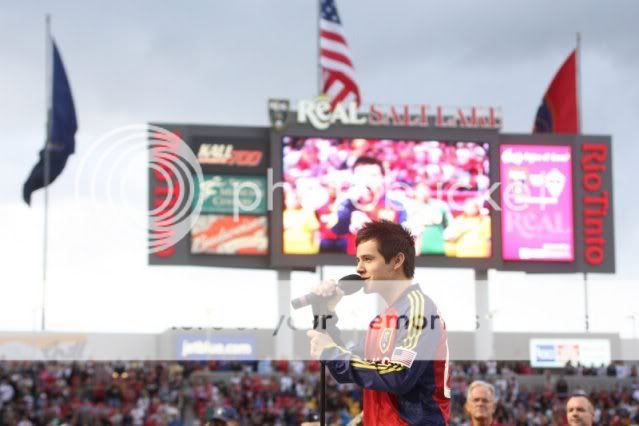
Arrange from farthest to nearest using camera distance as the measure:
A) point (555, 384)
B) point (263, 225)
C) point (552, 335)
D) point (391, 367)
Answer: point (552, 335)
point (555, 384)
point (263, 225)
point (391, 367)

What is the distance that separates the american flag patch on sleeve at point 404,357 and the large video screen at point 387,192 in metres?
27.8

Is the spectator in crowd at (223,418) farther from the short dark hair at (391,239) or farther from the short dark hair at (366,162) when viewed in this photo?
the short dark hair at (366,162)

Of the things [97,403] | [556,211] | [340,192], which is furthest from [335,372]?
[556,211]

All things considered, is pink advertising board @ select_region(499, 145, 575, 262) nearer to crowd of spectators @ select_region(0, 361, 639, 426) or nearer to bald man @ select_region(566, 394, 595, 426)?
crowd of spectators @ select_region(0, 361, 639, 426)

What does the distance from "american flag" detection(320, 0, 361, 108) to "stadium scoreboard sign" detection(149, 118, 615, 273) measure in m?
1.83

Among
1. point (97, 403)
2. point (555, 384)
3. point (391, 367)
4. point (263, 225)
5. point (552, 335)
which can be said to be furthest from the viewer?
point (552, 335)

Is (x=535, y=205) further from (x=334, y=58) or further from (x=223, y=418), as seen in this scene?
(x=223, y=418)

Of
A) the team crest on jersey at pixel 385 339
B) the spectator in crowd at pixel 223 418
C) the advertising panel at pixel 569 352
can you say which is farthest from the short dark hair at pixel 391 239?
the advertising panel at pixel 569 352

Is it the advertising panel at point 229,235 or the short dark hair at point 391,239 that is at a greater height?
the advertising panel at point 229,235

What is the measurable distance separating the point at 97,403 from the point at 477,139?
13802mm

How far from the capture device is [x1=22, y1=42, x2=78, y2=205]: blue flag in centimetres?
3456

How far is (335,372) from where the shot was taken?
550 cm

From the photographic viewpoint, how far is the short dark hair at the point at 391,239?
5.54 m

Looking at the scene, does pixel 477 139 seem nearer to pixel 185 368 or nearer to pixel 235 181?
pixel 235 181
